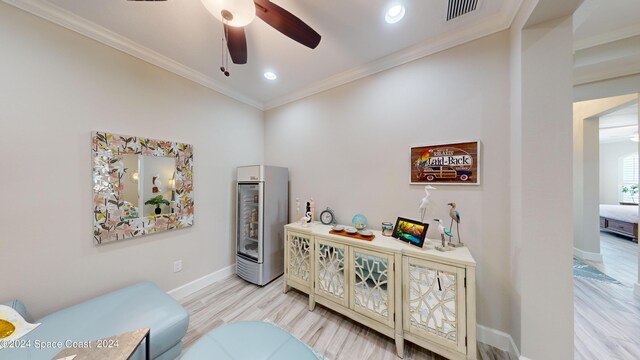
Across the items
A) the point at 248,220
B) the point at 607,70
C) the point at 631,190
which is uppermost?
the point at 607,70

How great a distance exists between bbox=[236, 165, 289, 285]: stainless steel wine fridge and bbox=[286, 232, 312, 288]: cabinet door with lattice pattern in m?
0.39

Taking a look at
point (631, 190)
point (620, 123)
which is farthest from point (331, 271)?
point (631, 190)

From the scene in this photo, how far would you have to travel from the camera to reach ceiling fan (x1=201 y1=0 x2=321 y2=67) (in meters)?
1.13

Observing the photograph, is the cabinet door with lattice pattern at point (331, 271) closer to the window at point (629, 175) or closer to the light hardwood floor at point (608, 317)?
the light hardwood floor at point (608, 317)

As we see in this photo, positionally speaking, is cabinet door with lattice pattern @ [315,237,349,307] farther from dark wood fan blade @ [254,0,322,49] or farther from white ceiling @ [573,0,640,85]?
white ceiling @ [573,0,640,85]

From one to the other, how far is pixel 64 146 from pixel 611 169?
1283 cm

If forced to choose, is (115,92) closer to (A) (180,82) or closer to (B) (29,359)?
(A) (180,82)

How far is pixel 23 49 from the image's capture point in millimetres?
1389

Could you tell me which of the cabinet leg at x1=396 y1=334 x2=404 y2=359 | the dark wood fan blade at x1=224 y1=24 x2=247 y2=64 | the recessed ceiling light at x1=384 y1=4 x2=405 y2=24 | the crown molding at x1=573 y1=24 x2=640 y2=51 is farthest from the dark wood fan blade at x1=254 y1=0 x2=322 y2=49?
the crown molding at x1=573 y1=24 x2=640 y2=51

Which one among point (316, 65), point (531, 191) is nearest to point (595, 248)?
point (531, 191)

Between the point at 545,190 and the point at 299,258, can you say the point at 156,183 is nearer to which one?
the point at 299,258

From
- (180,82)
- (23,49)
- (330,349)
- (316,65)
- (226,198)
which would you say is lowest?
(330,349)

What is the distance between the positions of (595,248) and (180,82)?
21.4 feet

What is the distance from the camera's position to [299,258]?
2146 mm
